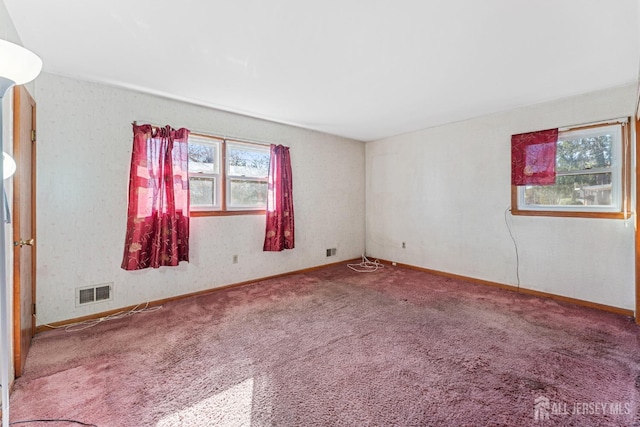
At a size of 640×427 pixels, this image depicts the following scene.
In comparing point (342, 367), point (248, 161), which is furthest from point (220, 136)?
point (342, 367)

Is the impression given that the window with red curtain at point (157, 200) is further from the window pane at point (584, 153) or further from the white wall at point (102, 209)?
the window pane at point (584, 153)

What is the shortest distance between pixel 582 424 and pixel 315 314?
196cm

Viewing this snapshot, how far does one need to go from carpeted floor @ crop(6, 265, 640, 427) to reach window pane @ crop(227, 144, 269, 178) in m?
1.73

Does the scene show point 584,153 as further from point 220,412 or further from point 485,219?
point 220,412

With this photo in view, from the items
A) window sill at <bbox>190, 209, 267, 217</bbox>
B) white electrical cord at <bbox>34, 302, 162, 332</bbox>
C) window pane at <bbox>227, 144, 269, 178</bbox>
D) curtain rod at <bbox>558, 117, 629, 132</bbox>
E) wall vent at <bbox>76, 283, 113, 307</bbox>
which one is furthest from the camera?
window pane at <bbox>227, 144, 269, 178</bbox>

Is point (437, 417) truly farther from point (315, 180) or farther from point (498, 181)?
point (315, 180)

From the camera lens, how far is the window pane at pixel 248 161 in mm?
3650

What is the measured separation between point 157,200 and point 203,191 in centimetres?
58

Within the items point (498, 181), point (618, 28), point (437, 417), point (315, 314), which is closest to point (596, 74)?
point (618, 28)

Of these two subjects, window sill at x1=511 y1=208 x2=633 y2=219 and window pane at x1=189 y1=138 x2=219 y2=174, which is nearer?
window sill at x1=511 y1=208 x2=633 y2=219

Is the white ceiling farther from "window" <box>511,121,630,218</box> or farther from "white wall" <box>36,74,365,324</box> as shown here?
"window" <box>511,121,630,218</box>

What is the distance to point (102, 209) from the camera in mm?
2736

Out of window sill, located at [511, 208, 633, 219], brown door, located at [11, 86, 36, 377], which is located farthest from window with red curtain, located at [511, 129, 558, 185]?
brown door, located at [11, 86, 36, 377]

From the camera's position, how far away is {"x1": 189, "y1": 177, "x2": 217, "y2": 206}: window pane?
3.35m
